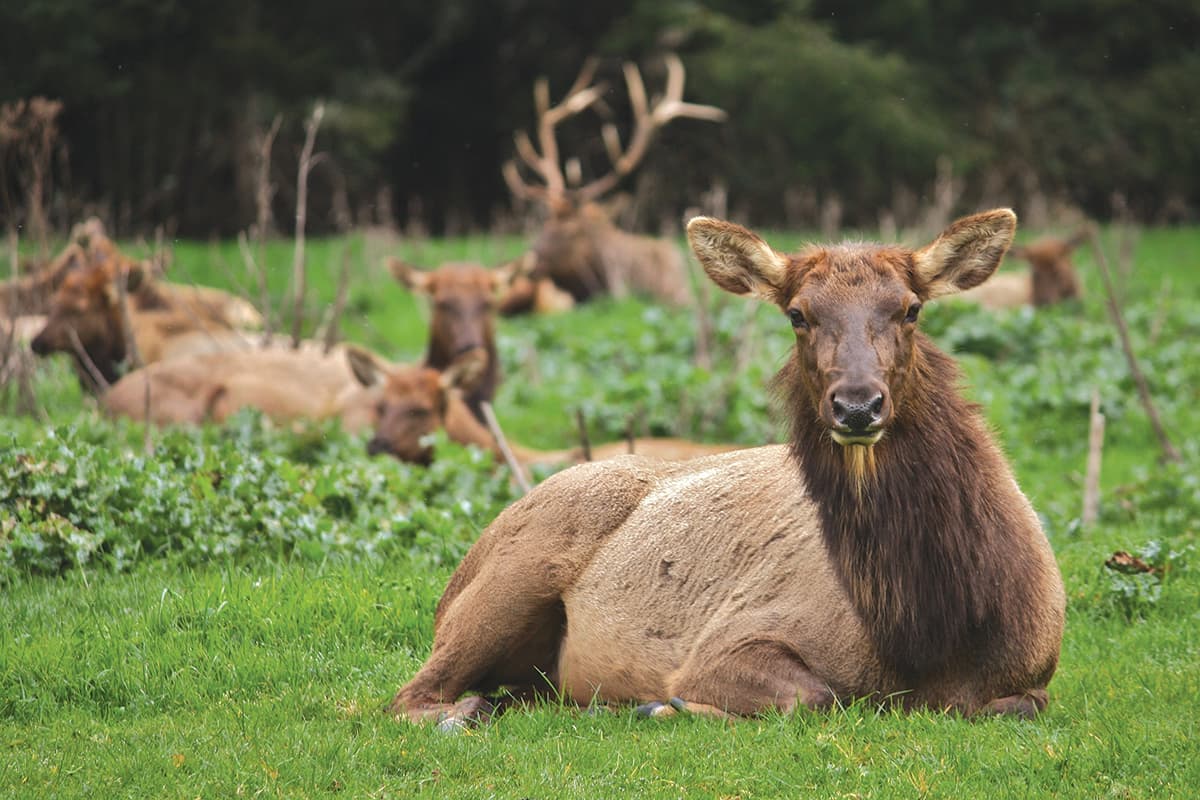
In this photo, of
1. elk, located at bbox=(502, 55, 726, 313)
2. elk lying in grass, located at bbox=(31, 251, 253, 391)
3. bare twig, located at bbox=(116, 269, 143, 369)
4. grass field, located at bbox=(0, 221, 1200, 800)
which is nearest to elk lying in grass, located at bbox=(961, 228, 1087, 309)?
elk, located at bbox=(502, 55, 726, 313)

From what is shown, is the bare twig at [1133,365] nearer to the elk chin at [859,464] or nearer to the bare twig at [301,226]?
the elk chin at [859,464]

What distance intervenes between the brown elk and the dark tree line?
69.9 feet

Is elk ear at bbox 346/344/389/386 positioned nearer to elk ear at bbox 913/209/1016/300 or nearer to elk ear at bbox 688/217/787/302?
elk ear at bbox 688/217/787/302

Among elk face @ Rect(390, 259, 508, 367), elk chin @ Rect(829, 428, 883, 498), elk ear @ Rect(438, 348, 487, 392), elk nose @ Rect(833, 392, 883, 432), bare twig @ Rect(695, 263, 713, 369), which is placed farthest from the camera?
elk face @ Rect(390, 259, 508, 367)

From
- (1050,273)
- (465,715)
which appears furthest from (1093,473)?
(1050,273)

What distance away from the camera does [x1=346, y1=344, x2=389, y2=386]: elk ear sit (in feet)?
41.0

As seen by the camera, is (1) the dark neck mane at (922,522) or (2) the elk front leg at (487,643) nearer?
(1) the dark neck mane at (922,522)

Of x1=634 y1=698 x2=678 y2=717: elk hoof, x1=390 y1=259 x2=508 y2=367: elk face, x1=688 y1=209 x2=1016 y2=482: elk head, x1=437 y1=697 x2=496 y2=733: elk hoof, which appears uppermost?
x1=688 y1=209 x2=1016 y2=482: elk head

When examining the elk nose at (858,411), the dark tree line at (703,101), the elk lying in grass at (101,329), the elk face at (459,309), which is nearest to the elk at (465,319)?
the elk face at (459,309)

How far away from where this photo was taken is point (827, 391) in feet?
17.6

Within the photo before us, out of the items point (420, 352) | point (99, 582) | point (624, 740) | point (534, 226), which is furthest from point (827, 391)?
point (534, 226)

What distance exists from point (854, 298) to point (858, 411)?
55 centimetres

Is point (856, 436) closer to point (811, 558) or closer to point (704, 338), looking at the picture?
point (811, 558)

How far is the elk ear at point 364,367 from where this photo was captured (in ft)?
41.0
